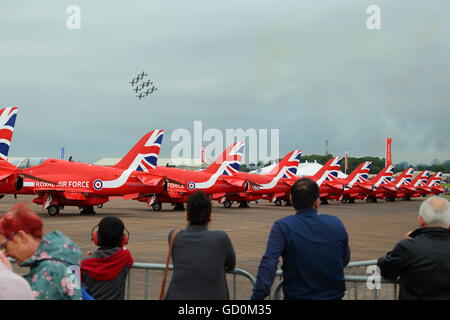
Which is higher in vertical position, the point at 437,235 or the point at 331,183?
the point at 437,235

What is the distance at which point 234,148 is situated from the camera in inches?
1415

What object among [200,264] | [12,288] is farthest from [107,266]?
[12,288]

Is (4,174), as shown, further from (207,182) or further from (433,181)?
(433,181)

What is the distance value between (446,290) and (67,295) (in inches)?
114

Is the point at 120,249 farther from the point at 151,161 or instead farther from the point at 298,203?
the point at 151,161

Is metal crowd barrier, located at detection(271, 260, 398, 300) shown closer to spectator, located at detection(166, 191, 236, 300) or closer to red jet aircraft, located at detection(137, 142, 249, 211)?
spectator, located at detection(166, 191, 236, 300)

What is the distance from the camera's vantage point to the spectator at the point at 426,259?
389 cm

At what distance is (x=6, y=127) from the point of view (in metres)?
21.1

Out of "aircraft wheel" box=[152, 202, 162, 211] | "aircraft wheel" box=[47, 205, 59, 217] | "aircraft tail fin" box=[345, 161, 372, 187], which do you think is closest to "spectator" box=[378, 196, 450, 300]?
"aircraft wheel" box=[47, 205, 59, 217]

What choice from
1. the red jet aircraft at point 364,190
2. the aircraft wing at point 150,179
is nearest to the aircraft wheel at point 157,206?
the aircraft wing at point 150,179

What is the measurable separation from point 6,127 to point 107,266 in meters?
18.8

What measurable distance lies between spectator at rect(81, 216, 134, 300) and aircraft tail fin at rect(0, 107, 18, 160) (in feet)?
61.1

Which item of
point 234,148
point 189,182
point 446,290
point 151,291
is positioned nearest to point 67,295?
point 446,290

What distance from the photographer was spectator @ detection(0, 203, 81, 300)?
10.6 ft
